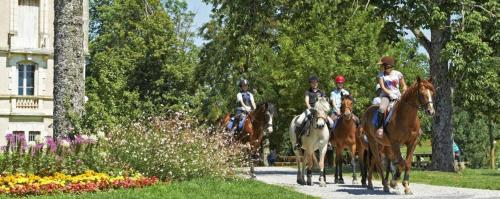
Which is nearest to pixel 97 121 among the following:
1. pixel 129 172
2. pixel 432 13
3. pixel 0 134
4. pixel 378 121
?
pixel 129 172

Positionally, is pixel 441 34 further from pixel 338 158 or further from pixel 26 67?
pixel 26 67

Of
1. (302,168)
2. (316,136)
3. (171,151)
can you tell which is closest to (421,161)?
(302,168)

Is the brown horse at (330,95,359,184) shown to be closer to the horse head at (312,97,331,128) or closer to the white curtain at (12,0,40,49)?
the horse head at (312,97,331,128)

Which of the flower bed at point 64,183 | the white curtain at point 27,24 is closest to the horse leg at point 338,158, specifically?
the flower bed at point 64,183

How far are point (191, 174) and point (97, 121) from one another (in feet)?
8.93

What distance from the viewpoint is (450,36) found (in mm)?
25516

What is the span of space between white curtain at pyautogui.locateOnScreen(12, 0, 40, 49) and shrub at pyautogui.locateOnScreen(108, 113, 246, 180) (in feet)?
119

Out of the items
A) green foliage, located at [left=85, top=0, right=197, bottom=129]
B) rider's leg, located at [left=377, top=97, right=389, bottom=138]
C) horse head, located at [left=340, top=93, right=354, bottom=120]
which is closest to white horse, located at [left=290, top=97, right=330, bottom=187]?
horse head, located at [left=340, top=93, right=354, bottom=120]

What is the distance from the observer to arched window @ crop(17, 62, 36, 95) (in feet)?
169

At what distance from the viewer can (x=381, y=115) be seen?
51.2ft

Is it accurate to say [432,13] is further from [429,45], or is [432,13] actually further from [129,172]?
[129,172]

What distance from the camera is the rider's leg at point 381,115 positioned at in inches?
609

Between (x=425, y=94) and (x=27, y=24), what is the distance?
4180 centimetres

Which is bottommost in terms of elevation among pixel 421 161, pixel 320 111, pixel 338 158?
pixel 421 161
